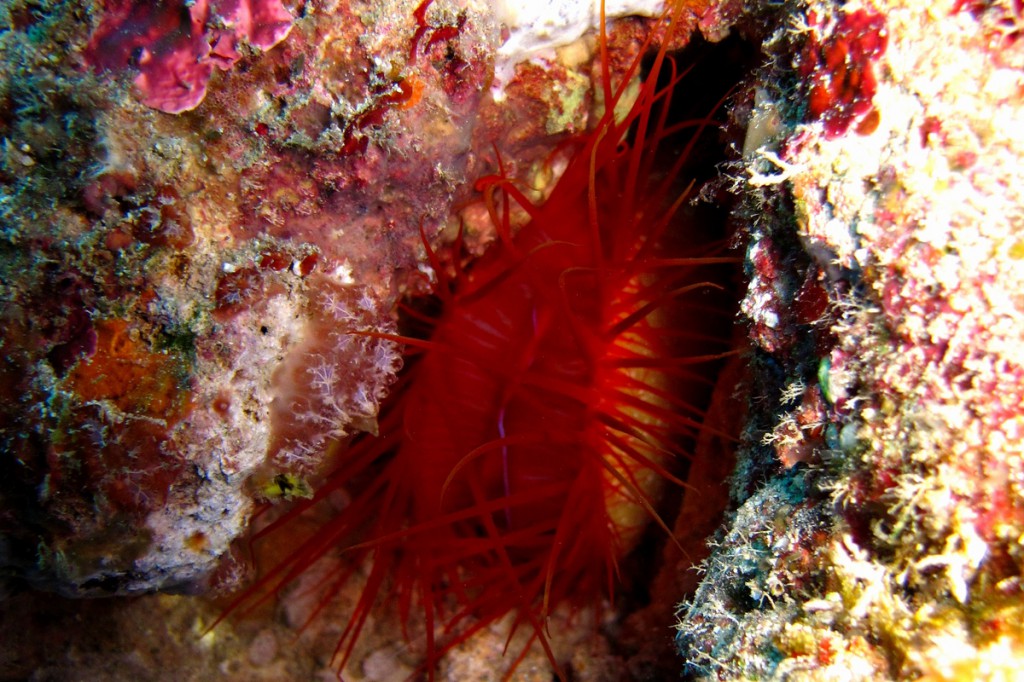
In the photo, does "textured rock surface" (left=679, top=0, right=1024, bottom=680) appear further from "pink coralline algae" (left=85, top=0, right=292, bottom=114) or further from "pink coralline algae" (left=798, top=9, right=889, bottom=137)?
"pink coralline algae" (left=85, top=0, right=292, bottom=114)

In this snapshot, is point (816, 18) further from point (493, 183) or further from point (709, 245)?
point (493, 183)

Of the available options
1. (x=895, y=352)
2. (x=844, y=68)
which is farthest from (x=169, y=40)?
(x=895, y=352)

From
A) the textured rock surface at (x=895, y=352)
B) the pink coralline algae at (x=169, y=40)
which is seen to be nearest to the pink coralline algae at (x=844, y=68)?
the textured rock surface at (x=895, y=352)

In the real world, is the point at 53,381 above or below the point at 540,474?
below

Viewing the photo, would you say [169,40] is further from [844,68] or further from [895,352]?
[895,352]

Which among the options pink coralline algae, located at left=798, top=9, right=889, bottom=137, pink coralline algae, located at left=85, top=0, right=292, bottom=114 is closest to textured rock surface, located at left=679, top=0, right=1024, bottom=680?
pink coralline algae, located at left=798, top=9, right=889, bottom=137

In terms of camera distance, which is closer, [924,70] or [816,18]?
[924,70]

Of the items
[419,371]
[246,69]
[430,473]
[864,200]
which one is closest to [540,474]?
[430,473]
